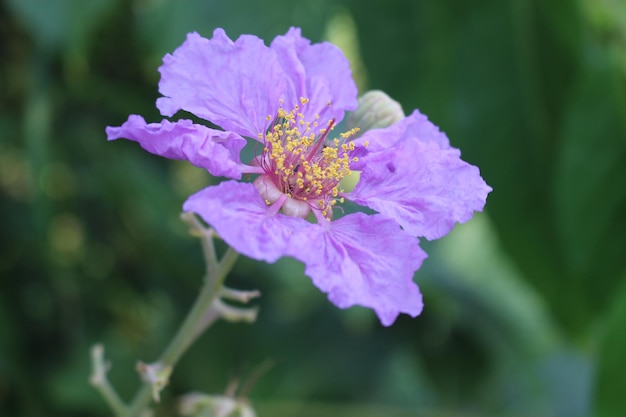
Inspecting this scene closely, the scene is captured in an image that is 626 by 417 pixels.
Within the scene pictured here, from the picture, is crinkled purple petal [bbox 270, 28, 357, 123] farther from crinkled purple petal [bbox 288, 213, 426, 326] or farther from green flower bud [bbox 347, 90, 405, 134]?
crinkled purple petal [bbox 288, 213, 426, 326]

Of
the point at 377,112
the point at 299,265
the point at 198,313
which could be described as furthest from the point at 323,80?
the point at 299,265

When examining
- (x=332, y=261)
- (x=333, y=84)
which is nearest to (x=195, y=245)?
(x=333, y=84)

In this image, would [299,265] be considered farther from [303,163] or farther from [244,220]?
[244,220]

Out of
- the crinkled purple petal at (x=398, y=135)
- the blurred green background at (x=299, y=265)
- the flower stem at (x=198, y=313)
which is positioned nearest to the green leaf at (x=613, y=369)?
the blurred green background at (x=299, y=265)

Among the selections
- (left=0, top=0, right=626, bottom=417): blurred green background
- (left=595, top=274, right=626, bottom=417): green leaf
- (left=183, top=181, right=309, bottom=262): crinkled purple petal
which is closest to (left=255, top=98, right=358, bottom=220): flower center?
(left=183, top=181, right=309, bottom=262): crinkled purple petal

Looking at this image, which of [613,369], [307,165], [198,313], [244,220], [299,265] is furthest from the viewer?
[299,265]

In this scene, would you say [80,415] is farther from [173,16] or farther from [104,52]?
[173,16]

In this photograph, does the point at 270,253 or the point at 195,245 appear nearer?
the point at 270,253
